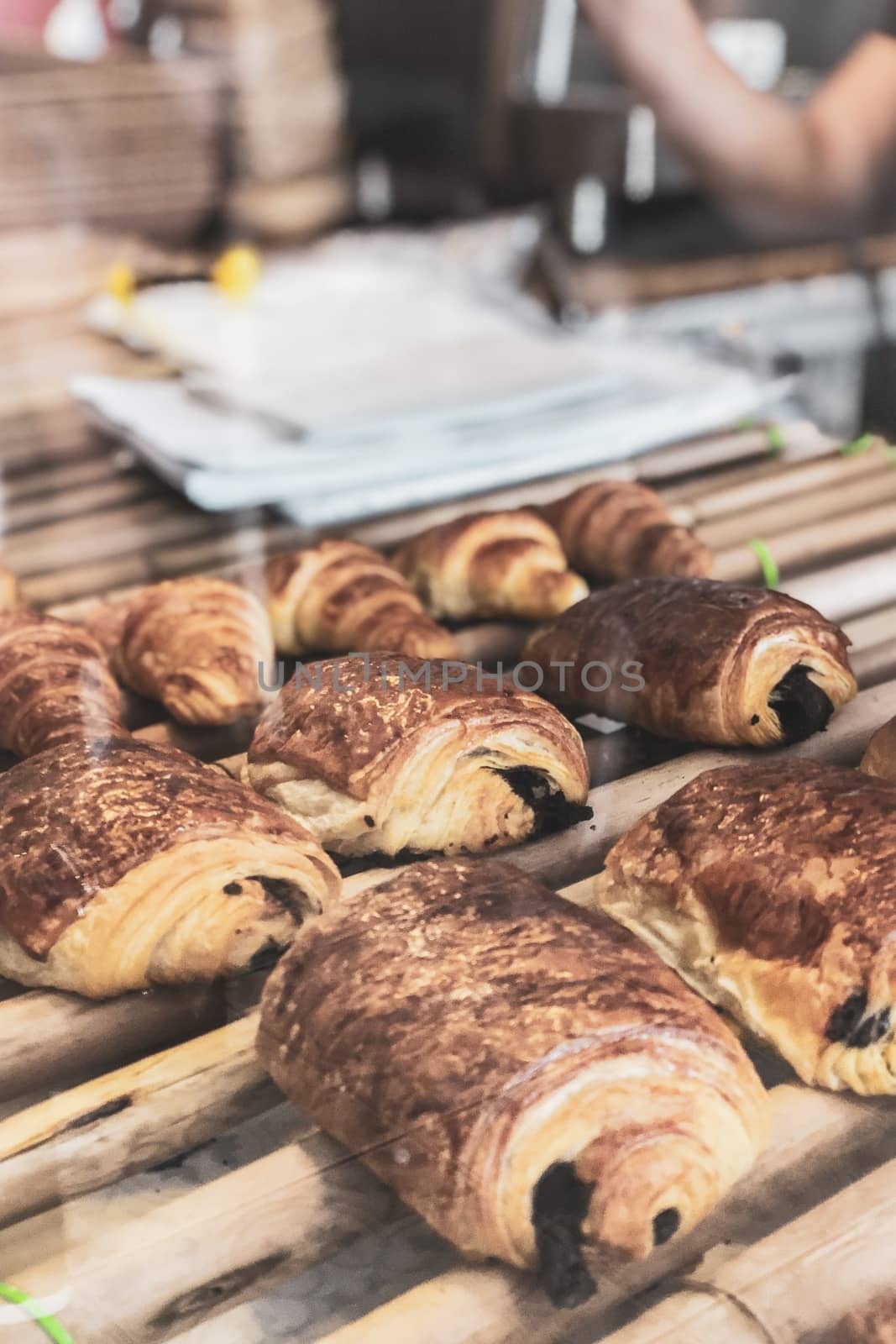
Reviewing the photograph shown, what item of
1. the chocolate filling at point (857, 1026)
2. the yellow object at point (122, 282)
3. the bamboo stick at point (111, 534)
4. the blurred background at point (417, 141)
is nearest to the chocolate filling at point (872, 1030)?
the chocolate filling at point (857, 1026)

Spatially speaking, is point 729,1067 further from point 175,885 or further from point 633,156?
point 633,156

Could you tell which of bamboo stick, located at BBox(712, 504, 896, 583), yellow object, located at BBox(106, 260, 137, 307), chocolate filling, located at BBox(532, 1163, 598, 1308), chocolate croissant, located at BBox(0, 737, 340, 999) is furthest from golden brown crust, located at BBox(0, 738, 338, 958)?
yellow object, located at BBox(106, 260, 137, 307)

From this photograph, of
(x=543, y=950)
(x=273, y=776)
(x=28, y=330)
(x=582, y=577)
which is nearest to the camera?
(x=543, y=950)

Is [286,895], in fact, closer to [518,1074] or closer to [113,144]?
[518,1074]

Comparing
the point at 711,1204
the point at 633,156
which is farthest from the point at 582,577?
the point at 711,1204

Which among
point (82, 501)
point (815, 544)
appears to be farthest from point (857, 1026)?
point (82, 501)

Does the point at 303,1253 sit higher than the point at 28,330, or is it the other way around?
the point at 28,330

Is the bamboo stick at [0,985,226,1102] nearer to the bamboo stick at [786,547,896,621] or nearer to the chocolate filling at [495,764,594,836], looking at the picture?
the chocolate filling at [495,764,594,836]
